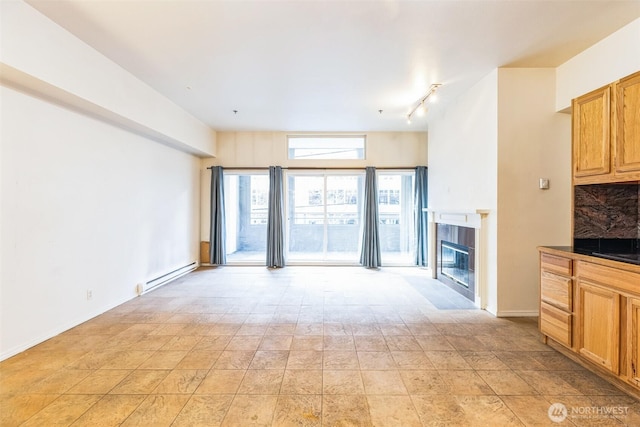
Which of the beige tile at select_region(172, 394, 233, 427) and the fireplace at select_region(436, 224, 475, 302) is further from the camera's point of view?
the fireplace at select_region(436, 224, 475, 302)

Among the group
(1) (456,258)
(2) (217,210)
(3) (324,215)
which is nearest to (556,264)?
(1) (456,258)

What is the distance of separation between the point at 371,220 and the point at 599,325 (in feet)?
13.9

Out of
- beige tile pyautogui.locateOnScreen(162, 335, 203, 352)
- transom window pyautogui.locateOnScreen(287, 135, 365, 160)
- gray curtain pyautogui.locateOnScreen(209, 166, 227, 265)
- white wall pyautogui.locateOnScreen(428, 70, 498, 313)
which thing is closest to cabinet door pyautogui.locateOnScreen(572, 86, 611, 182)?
white wall pyautogui.locateOnScreen(428, 70, 498, 313)

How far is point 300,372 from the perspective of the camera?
7.70ft

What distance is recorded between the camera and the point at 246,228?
22.1 ft

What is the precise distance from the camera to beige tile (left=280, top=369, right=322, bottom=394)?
2.12m

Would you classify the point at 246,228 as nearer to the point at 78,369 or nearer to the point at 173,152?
the point at 173,152

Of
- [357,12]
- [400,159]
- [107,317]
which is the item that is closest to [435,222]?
[400,159]

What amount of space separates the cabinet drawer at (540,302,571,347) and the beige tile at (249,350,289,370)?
7.96 feet

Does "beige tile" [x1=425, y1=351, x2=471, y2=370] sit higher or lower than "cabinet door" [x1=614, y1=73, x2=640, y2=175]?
lower

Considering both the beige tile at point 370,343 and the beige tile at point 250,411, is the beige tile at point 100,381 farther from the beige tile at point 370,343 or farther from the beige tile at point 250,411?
the beige tile at point 370,343

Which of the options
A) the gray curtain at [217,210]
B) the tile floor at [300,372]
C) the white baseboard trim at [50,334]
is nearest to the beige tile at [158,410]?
the tile floor at [300,372]

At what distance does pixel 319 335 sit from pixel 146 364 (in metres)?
1.59

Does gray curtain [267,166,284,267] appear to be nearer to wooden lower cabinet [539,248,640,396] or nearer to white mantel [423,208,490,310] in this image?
white mantel [423,208,490,310]
